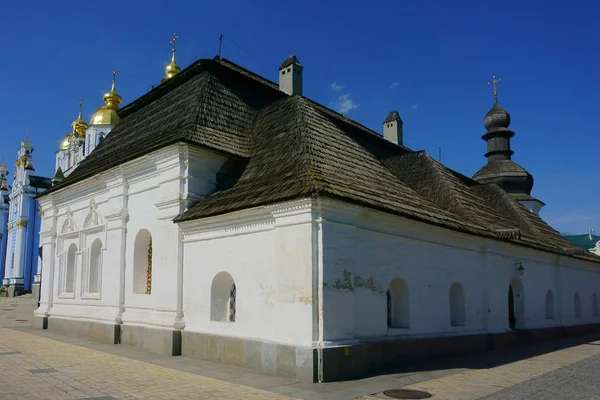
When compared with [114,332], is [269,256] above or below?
above

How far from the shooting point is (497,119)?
32344mm

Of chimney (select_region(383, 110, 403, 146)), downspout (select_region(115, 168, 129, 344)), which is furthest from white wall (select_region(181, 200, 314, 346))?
chimney (select_region(383, 110, 403, 146))

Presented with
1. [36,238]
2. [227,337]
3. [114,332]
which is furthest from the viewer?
[36,238]

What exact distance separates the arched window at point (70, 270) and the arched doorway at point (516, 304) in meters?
15.8

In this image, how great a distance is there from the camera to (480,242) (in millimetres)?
15227

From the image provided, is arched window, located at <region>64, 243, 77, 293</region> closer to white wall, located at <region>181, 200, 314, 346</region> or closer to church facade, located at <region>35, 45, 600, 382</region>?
church facade, located at <region>35, 45, 600, 382</region>

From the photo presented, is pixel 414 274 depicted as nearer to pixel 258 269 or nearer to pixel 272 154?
pixel 258 269

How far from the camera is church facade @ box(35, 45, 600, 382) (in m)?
10.1

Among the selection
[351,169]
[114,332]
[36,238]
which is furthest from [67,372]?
[36,238]

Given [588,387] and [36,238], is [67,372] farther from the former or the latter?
[36,238]

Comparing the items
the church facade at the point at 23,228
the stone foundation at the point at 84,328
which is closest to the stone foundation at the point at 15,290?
the church facade at the point at 23,228

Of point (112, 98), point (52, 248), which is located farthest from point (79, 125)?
point (52, 248)

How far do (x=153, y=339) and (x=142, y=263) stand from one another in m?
2.73

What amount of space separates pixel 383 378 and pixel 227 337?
3.59 metres
